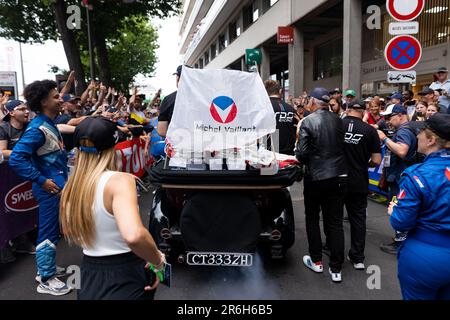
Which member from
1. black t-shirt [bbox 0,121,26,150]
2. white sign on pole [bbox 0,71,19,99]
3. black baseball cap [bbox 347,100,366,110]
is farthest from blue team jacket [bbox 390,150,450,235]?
white sign on pole [bbox 0,71,19,99]

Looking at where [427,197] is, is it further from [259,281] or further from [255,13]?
[255,13]

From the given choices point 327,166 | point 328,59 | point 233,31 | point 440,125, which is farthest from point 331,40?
point 440,125

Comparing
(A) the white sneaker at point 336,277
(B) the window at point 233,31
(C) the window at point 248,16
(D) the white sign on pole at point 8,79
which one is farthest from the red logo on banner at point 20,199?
(B) the window at point 233,31

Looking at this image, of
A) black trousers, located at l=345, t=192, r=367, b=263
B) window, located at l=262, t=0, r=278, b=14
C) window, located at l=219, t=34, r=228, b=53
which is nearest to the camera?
black trousers, located at l=345, t=192, r=367, b=263

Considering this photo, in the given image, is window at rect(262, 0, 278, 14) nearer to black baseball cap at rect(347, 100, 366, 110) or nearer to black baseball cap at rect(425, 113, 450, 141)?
black baseball cap at rect(347, 100, 366, 110)

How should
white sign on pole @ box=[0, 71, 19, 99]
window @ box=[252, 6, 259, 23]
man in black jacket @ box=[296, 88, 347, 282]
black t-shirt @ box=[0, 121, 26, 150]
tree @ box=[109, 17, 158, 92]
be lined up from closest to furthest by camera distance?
1. man in black jacket @ box=[296, 88, 347, 282]
2. black t-shirt @ box=[0, 121, 26, 150]
3. white sign on pole @ box=[0, 71, 19, 99]
4. window @ box=[252, 6, 259, 23]
5. tree @ box=[109, 17, 158, 92]

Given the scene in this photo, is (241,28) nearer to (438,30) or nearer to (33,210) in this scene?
(438,30)

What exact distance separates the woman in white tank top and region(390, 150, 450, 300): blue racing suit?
159 cm

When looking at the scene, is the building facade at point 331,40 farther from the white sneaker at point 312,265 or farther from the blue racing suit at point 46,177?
the blue racing suit at point 46,177

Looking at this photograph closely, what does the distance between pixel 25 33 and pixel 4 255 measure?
17530mm

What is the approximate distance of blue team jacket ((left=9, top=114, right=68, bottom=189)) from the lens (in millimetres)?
3435

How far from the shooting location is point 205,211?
346 cm

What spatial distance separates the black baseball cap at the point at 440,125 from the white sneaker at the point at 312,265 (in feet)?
7.53
